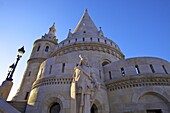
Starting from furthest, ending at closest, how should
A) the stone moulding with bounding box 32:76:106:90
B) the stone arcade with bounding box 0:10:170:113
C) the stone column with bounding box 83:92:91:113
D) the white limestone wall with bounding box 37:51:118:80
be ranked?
the white limestone wall with bounding box 37:51:118:80, the stone moulding with bounding box 32:76:106:90, the stone arcade with bounding box 0:10:170:113, the stone column with bounding box 83:92:91:113

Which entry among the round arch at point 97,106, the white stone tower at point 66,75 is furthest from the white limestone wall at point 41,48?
the round arch at point 97,106

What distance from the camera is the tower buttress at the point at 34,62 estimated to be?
16.8 m

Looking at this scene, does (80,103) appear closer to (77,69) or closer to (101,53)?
(77,69)

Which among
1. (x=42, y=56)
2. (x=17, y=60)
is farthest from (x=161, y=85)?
(x=42, y=56)

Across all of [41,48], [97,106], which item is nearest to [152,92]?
[97,106]

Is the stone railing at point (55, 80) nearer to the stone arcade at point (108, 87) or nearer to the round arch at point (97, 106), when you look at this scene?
the stone arcade at point (108, 87)

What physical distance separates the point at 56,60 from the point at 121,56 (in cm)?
861

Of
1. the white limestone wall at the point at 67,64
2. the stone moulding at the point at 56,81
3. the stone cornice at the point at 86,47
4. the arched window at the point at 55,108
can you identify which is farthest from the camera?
the stone cornice at the point at 86,47

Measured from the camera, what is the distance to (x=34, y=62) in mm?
19859

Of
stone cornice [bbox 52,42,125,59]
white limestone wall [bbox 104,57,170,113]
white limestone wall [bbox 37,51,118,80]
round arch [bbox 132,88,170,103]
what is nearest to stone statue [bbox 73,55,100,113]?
white limestone wall [bbox 104,57,170,113]

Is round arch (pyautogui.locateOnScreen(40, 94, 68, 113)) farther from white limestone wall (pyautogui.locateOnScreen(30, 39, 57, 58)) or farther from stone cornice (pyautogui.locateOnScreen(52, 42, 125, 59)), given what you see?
white limestone wall (pyautogui.locateOnScreen(30, 39, 57, 58))

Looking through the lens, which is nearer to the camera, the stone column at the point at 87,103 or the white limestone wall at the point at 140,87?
the stone column at the point at 87,103

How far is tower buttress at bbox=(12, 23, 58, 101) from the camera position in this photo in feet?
55.1

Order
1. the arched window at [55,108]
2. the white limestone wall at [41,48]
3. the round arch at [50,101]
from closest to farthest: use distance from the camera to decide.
Answer: the round arch at [50,101] < the arched window at [55,108] < the white limestone wall at [41,48]
